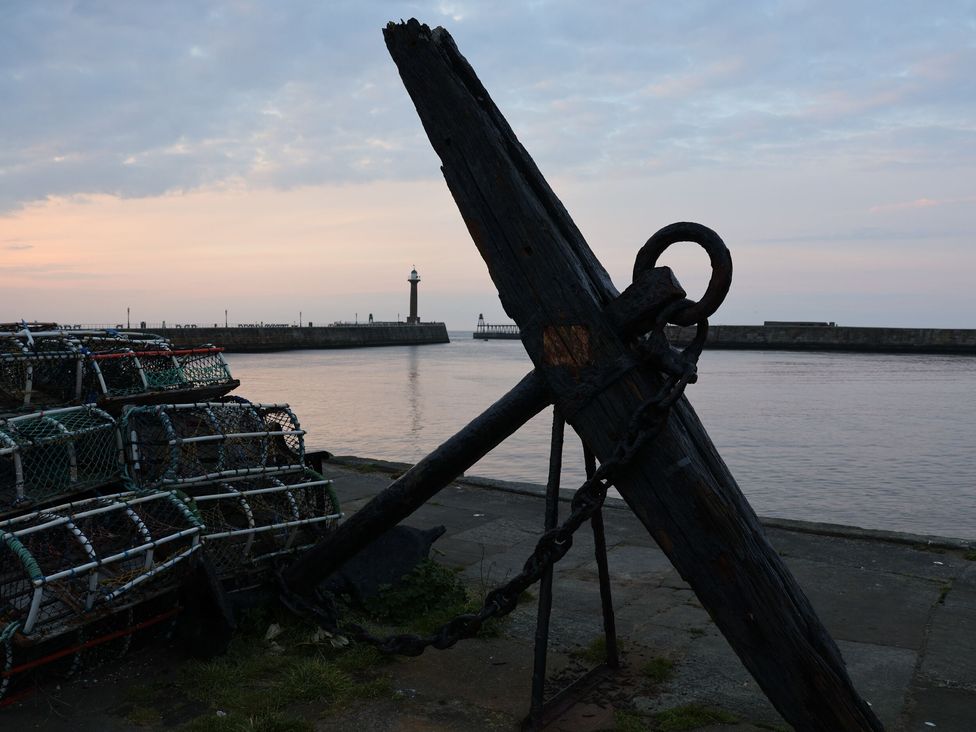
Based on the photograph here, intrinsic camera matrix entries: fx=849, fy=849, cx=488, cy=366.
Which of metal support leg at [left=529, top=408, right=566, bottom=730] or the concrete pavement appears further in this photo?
the concrete pavement

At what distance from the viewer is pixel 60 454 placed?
4668 millimetres

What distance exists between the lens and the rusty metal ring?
246 cm

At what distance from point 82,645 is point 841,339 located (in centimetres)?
7466

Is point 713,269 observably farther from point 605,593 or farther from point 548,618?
point 605,593

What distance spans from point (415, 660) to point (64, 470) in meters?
2.18

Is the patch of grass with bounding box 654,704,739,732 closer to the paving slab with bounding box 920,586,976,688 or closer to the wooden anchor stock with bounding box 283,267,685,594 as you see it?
the paving slab with bounding box 920,586,976,688

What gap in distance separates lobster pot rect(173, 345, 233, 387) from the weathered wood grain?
3.70 meters

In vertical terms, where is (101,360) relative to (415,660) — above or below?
above

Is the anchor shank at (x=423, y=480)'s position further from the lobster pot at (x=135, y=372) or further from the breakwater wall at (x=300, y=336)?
the breakwater wall at (x=300, y=336)

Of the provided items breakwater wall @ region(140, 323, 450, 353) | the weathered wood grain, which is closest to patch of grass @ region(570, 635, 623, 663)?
the weathered wood grain

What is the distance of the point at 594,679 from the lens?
404 cm

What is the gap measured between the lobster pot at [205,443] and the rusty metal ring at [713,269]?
290 cm

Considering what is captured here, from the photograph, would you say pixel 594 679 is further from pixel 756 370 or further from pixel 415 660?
pixel 756 370

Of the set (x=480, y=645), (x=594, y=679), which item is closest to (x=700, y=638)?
(x=594, y=679)
